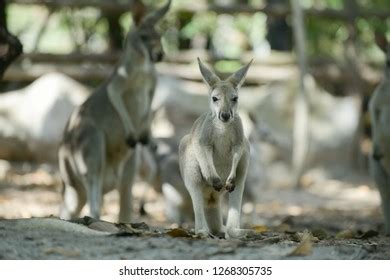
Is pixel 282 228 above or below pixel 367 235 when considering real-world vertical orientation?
below

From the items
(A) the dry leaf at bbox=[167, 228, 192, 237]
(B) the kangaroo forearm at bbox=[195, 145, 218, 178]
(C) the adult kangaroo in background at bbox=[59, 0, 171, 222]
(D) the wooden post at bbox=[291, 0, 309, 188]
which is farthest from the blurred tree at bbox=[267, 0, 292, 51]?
(A) the dry leaf at bbox=[167, 228, 192, 237]

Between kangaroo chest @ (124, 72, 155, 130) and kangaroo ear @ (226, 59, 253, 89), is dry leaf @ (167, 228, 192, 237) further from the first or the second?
kangaroo chest @ (124, 72, 155, 130)

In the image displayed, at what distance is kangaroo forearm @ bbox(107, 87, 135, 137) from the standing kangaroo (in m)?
2.32

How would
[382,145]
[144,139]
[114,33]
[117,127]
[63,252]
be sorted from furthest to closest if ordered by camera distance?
[114,33], [144,139], [117,127], [382,145], [63,252]

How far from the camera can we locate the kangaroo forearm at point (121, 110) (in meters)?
7.75

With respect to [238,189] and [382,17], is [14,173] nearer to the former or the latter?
[382,17]

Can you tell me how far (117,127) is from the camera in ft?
25.6

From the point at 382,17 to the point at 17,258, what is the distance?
9.88 meters

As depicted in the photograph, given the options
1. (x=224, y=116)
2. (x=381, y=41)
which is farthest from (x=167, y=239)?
(x=381, y=41)

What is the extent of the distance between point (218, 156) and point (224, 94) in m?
0.41

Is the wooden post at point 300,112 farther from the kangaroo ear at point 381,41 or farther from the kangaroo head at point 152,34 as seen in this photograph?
the kangaroo head at point 152,34

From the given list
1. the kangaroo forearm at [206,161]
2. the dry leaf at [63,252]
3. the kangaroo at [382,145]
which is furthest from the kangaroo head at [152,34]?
the dry leaf at [63,252]

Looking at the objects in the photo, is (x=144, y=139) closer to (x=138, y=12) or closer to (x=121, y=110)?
(x=121, y=110)

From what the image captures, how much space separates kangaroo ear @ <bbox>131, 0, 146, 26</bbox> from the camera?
7.96 m
